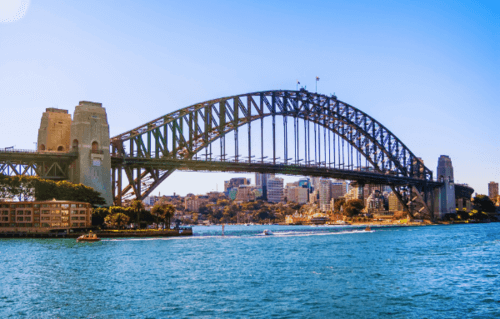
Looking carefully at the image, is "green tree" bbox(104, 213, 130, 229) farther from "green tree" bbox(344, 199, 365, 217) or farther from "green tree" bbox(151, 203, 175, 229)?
"green tree" bbox(344, 199, 365, 217)

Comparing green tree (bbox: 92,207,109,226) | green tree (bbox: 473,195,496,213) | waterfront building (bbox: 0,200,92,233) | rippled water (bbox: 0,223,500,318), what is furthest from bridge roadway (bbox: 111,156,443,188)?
green tree (bbox: 473,195,496,213)

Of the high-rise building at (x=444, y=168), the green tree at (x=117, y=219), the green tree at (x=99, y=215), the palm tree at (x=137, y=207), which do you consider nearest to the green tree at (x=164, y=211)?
the palm tree at (x=137, y=207)

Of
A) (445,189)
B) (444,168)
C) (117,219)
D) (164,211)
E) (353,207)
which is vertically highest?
(444,168)

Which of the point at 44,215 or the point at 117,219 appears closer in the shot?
the point at 117,219

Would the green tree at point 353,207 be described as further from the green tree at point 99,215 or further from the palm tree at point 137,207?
the green tree at point 99,215

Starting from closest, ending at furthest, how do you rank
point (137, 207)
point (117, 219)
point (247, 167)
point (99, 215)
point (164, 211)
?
1. point (117, 219)
2. point (99, 215)
3. point (137, 207)
4. point (164, 211)
5. point (247, 167)

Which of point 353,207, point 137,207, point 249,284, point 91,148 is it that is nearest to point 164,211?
point 137,207

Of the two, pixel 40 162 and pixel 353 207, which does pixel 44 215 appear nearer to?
pixel 40 162

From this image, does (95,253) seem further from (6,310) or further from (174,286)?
(6,310)

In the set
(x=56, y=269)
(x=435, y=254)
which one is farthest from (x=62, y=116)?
(x=435, y=254)
